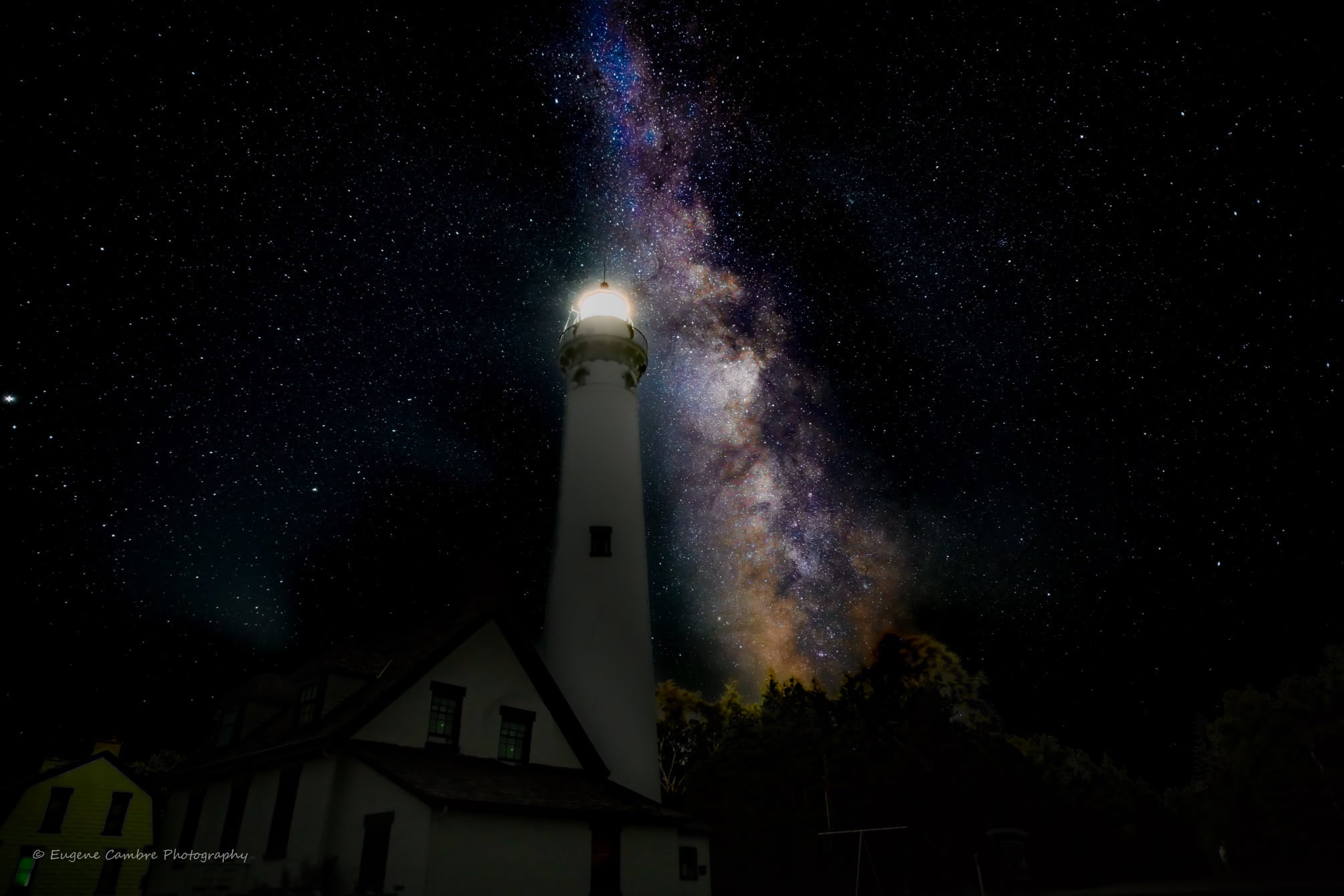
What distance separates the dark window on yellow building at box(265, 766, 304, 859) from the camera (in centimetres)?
1673

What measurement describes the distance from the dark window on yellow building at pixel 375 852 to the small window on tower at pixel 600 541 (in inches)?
418

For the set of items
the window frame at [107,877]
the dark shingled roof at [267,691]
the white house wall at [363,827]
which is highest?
the dark shingled roof at [267,691]

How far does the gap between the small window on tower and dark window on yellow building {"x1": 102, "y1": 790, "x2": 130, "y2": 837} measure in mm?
30375

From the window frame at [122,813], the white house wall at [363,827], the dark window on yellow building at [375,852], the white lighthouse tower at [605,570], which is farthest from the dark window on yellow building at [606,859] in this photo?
the window frame at [122,813]

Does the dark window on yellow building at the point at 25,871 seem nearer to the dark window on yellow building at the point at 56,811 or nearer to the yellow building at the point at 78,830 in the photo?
the yellow building at the point at 78,830

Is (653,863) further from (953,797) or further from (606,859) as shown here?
(953,797)

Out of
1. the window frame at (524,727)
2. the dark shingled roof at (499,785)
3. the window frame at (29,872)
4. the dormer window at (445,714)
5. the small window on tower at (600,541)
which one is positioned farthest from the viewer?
the window frame at (29,872)

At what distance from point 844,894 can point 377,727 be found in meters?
19.2

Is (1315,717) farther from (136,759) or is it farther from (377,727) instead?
(136,759)

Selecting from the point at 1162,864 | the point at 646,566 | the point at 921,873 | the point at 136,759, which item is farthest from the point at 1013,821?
the point at 136,759

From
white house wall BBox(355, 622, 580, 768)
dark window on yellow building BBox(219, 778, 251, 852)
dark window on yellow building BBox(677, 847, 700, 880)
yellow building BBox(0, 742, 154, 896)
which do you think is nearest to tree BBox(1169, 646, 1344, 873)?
dark window on yellow building BBox(677, 847, 700, 880)

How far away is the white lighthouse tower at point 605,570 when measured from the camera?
21.8m

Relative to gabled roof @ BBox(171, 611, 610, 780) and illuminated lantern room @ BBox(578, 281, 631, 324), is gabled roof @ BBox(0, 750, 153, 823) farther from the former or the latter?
illuminated lantern room @ BBox(578, 281, 631, 324)

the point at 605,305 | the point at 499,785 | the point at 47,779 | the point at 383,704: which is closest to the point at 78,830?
the point at 47,779
